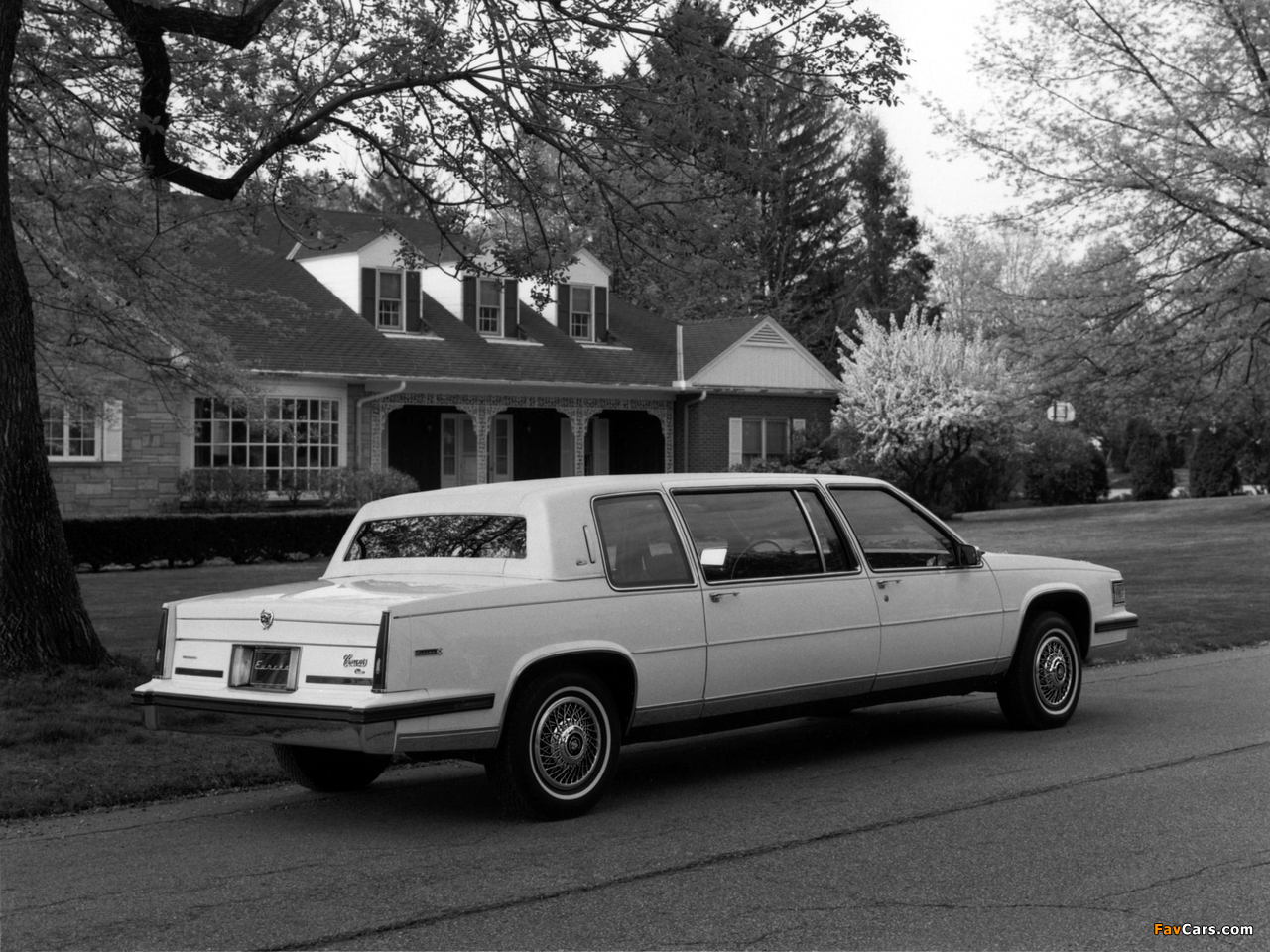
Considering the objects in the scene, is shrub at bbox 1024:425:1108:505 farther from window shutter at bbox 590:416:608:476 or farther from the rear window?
the rear window

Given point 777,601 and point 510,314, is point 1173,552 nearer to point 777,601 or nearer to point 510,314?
point 510,314

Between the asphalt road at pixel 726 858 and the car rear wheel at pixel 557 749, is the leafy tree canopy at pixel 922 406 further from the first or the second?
the car rear wheel at pixel 557 749

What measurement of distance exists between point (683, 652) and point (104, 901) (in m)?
2.98

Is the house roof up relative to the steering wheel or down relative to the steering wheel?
up

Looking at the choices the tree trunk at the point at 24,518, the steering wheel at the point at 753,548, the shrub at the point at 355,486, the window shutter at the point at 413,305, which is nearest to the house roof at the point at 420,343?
the window shutter at the point at 413,305

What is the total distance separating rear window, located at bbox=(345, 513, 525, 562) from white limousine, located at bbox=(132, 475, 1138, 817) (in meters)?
0.01

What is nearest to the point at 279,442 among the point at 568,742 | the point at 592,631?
the point at 592,631

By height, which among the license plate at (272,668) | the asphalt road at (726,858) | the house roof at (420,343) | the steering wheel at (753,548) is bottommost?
the asphalt road at (726,858)

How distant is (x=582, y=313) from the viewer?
116ft

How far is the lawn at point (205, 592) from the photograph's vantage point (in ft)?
25.8

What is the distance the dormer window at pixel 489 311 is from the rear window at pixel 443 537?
25831 mm

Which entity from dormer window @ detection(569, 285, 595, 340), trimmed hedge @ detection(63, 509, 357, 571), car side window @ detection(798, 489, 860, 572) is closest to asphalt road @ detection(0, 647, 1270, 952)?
car side window @ detection(798, 489, 860, 572)

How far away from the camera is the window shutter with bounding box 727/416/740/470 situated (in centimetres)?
3591

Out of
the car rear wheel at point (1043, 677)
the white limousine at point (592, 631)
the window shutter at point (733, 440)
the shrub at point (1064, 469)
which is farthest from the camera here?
the shrub at point (1064, 469)
